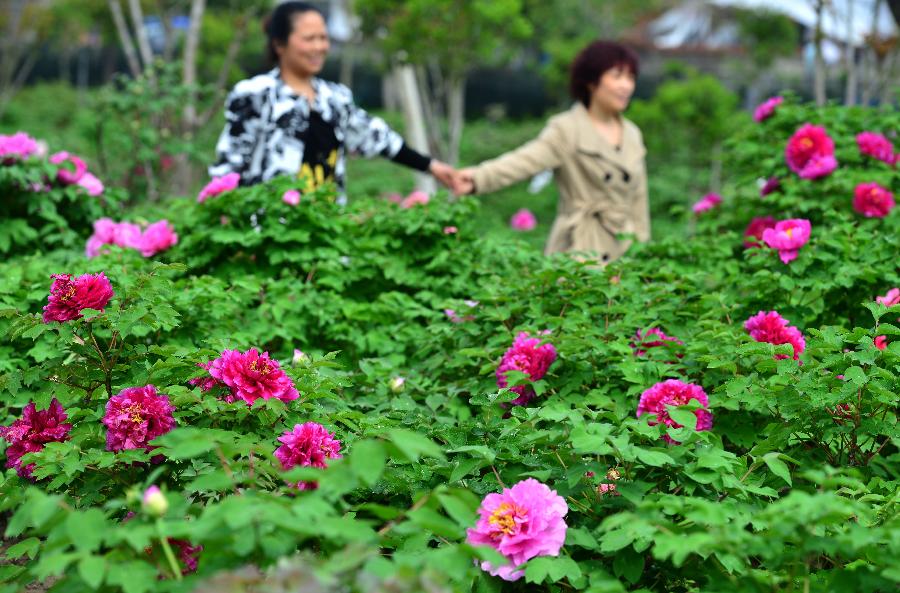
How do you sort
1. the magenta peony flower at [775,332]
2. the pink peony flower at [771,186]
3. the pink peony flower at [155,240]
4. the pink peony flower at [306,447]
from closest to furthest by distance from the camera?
the pink peony flower at [306,447], the magenta peony flower at [775,332], the pink peony flower at [155,240], the pink peony flower at [771,186]

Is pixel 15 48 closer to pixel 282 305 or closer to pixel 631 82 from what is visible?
pixel 631 82

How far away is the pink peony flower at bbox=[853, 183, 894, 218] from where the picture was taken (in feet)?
13.4

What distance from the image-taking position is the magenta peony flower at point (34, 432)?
233 centimetres

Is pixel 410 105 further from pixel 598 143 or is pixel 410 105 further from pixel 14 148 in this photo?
pixel 14 148

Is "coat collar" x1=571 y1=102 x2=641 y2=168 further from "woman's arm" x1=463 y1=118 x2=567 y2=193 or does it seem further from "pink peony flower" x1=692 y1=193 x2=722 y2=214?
"pink peony flower" x1=692 y1=193 x2=722 y2=214

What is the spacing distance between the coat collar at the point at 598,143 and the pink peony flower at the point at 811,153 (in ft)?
3.06

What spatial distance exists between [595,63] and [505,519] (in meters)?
3.68

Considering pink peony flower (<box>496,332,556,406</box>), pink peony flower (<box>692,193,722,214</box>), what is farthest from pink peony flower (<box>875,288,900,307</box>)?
pink peony flower (<box>692,193,722,214</box>)

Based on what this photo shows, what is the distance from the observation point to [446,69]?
920 cm

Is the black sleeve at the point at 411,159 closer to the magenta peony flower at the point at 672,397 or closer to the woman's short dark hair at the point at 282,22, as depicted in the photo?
the woman's short dark hair at the point at 282,22

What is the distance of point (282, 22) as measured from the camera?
4.81 metres

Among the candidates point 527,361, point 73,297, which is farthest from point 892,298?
point 73,297

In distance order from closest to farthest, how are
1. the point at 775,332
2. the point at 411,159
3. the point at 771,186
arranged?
the point at 775,332 → the point at 771,186 → the point at 411,159

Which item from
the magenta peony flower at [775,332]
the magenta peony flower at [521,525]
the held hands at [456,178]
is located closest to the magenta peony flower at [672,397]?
the magenta peony flower at [775,332]
